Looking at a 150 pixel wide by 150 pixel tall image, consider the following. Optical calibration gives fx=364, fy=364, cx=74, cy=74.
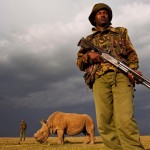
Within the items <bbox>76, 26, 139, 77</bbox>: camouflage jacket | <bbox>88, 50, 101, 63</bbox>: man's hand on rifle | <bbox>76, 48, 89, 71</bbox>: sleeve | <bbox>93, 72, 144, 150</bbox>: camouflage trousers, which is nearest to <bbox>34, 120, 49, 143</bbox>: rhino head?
<bbox>76, 48, 89, 71</bbox>: sleeve

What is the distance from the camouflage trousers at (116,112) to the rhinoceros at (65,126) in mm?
16009

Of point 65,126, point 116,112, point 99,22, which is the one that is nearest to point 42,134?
point 65,126

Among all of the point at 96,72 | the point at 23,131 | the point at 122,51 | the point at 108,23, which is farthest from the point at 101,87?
the point at 23,131

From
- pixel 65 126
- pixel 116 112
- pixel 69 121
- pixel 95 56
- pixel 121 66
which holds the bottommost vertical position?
pixel 116 112

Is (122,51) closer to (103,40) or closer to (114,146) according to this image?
(103,40)

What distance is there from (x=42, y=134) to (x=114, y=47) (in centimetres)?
1695

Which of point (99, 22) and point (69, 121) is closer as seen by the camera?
point (99, 22)

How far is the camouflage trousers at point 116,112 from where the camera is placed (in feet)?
19.3

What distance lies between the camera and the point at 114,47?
257 inches

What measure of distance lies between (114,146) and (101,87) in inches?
40.9

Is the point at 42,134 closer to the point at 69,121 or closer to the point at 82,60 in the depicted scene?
the point at 69,121

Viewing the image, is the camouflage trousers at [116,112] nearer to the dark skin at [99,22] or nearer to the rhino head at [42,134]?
the dark skin at [99,22]

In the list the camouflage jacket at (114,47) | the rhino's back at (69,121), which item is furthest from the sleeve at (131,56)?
the rhino's back at (69,121)

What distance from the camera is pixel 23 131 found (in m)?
29.2
